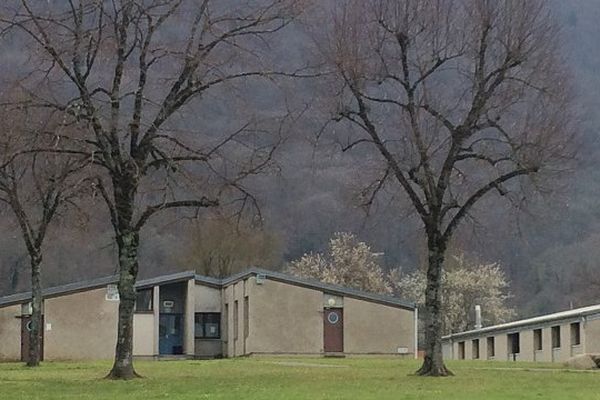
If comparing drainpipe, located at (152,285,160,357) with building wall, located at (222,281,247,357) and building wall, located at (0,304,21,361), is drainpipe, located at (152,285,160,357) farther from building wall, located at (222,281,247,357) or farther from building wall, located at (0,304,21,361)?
building wall, located at (0,304,21,361)

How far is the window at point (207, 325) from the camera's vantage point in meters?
53.8

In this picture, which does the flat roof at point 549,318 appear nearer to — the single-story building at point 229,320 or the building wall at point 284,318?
the single-story building at point 229,320

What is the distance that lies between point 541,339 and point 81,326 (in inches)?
880

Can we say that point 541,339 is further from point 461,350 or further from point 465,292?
point 465,292

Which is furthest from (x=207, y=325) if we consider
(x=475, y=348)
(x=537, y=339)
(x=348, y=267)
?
(x=348, y=267)

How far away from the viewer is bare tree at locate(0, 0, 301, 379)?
21.9m

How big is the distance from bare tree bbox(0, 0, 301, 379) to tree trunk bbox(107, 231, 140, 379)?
0.02m

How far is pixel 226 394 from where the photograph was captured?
57.5 feet

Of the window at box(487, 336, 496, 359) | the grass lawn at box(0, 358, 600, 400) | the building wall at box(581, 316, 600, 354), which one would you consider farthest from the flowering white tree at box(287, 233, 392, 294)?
the grass lawn at box(0, 358, 600, 400)

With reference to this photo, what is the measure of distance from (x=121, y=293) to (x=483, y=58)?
1040cm

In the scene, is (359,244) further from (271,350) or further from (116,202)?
(116,202)

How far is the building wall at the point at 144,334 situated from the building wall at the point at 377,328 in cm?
910

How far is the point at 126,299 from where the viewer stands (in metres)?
22.9

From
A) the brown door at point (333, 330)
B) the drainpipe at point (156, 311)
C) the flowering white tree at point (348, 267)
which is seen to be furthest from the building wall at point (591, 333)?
the flowering white tree at point (348, 267)
